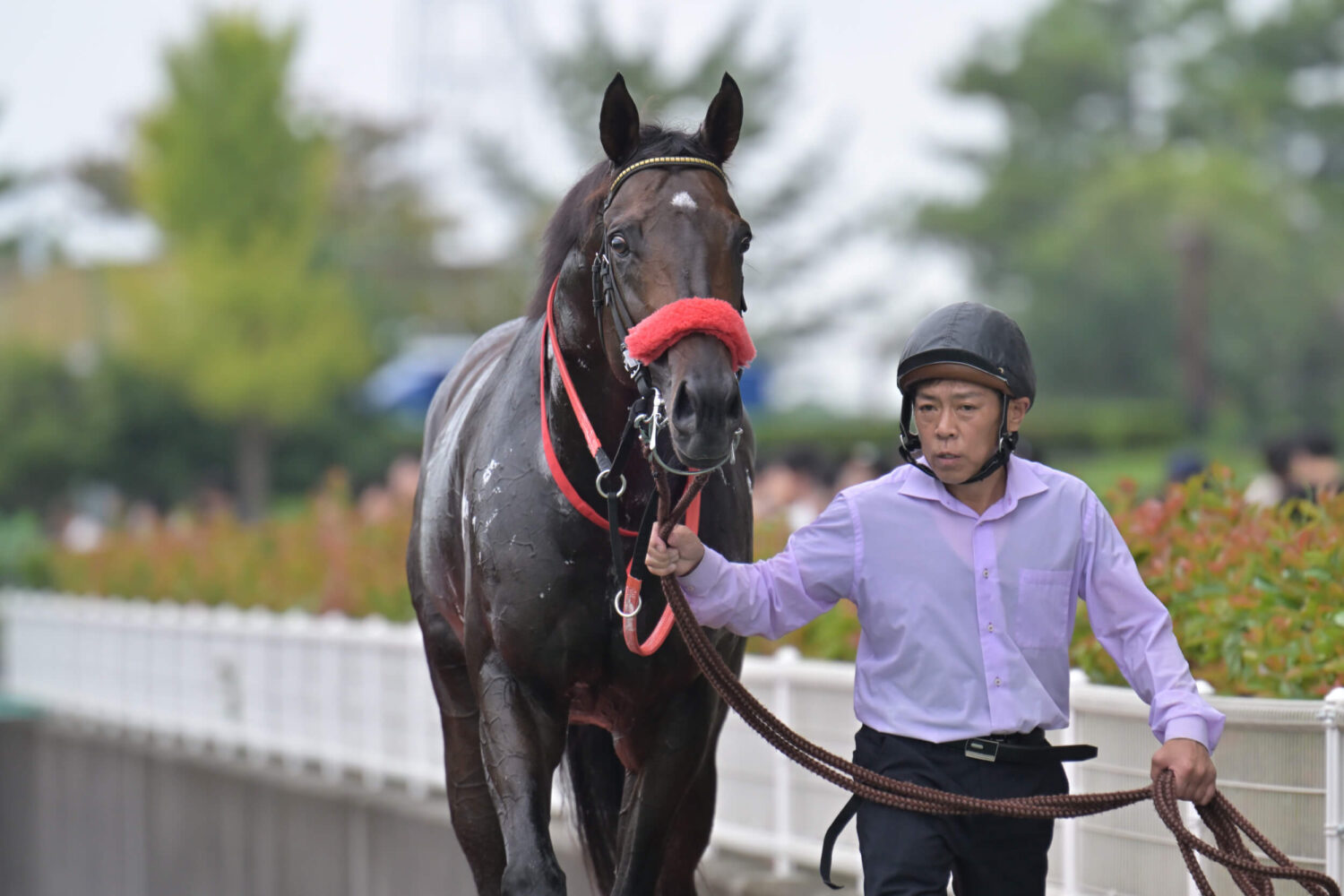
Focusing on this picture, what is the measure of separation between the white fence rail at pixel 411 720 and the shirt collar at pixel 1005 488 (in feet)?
3.13

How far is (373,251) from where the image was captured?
40.2 meters

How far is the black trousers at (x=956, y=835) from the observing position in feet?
9.98

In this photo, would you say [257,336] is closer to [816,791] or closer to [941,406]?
[816,791]

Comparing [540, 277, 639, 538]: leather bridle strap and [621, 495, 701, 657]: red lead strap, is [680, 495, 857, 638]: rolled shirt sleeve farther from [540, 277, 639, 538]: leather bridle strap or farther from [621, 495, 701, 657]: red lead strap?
[540, 277, 639, 538]: leather bridle strap

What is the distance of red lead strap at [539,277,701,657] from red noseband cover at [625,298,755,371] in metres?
0.40

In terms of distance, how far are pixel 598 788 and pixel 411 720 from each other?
409 centimetres

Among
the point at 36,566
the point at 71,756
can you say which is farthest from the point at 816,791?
the point at 36,566

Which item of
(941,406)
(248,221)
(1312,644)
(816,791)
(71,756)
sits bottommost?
(71,756)

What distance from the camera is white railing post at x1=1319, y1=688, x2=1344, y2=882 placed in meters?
3.60

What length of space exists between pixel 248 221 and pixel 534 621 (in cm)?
2549

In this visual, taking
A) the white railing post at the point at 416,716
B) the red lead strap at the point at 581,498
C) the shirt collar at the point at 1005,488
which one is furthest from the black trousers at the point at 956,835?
the white railing post at the point at 416,716

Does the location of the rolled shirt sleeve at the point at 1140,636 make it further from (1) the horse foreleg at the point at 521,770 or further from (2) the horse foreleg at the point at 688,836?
(2) the horse foreleg at the point at 688,836

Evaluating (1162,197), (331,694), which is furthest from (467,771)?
(1162,197)

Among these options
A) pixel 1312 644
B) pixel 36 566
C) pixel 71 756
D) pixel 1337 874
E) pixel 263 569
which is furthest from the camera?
pixel 36 566
